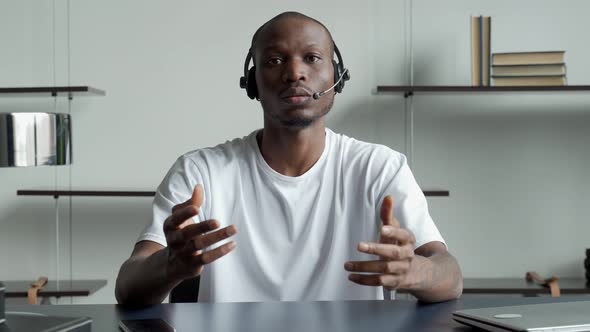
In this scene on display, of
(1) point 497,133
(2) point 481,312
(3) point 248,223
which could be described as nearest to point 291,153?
(3) point 248,223

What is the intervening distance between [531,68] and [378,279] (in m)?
1.81

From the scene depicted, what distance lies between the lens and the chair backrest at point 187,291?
150cm

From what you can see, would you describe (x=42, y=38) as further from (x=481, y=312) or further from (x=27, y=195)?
(x=481, y=312)

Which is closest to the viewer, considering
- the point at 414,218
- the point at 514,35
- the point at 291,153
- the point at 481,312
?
the point at 481,312

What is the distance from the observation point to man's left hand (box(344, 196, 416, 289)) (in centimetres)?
96

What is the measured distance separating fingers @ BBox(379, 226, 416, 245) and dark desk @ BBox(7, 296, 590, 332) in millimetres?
100

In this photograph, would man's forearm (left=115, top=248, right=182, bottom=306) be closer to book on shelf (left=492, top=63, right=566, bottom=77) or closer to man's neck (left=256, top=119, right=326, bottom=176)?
man's neck (left=256, top=119, right=326, bottom=176)

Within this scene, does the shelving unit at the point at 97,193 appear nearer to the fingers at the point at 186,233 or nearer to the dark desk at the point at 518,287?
the dark desk at the point at 518,287

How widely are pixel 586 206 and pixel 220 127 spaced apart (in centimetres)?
148

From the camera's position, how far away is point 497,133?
111 inches

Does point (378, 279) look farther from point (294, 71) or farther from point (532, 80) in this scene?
point (532, 80)

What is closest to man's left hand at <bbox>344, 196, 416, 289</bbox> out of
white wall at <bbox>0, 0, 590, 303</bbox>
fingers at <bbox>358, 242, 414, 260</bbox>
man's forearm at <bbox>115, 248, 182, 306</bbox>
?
fingers at <bbox>358, 242, 414, 260</bbox>

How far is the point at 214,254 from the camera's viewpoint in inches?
38.7

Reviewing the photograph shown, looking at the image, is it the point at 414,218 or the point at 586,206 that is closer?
the point at 414,218
